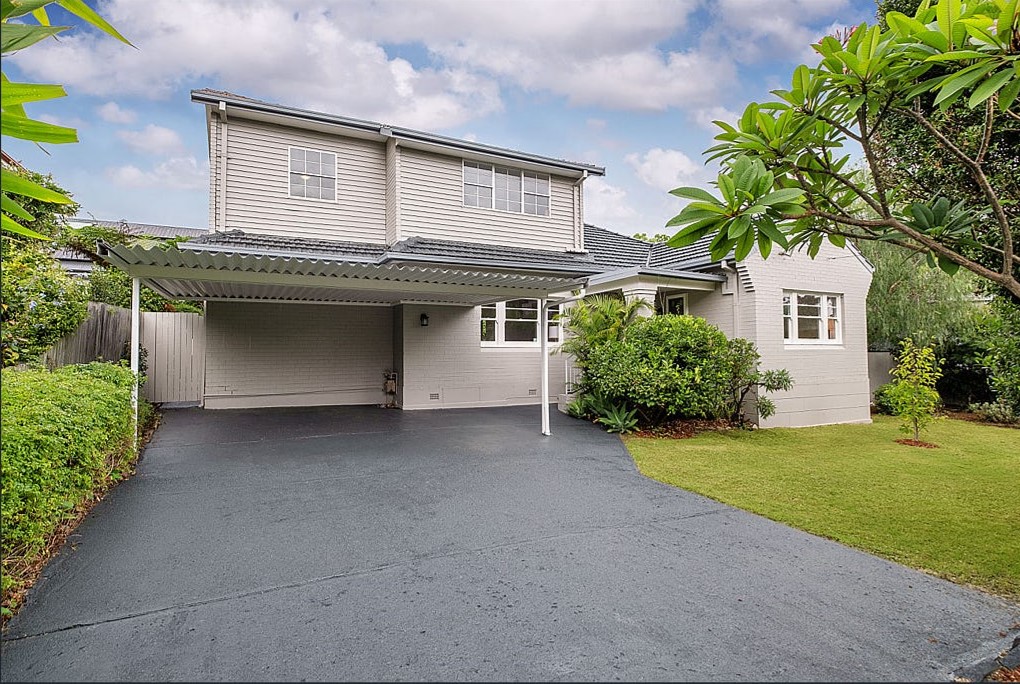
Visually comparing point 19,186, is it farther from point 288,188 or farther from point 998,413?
point 998,413

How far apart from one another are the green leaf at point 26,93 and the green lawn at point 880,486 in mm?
5565

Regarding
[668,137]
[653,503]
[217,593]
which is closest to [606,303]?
[668,137]

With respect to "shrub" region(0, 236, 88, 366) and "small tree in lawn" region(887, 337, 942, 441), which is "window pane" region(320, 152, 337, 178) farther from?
"small tree in lawn" region(887, 337, 942, 441)

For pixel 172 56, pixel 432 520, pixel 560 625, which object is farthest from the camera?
pixel 172 56

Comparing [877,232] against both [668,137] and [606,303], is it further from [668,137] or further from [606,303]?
[668,137]

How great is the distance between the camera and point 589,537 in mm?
4582

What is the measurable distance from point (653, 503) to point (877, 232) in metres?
3.39

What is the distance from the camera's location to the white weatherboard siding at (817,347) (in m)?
11.2

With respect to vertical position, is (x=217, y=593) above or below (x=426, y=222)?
below

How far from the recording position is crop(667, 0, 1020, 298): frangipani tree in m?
2.18

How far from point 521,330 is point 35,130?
12686mm

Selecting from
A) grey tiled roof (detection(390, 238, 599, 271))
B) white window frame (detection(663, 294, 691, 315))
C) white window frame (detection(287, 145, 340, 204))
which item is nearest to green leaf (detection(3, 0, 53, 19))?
grey tiled roof (detection(390, 238, 599, 271))

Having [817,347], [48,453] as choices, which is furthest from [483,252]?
[48,453]

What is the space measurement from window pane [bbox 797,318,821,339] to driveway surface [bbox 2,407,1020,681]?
7667mm
